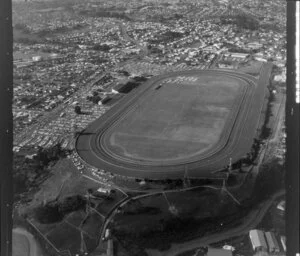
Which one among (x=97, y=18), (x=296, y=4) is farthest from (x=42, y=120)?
(x=296, y=4)

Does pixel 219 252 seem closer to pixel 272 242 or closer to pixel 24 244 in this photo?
pixel 272 242

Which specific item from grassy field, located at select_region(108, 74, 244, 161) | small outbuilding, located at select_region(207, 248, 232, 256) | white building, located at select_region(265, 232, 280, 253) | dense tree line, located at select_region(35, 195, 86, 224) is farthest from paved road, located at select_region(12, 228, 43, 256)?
white building, located at select_region(265, 232, 280, 253)

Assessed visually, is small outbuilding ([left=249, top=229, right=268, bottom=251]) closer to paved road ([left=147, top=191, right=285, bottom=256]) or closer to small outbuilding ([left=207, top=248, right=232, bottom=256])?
paved road ([left=147, top=191, right=285, bottom=256])

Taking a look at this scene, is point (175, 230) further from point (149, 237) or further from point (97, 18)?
point (97, 18)

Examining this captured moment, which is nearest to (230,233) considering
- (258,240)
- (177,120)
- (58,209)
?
(258,240)

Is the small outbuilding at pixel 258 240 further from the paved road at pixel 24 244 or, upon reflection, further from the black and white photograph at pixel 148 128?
the paved road at pixel 24 244
